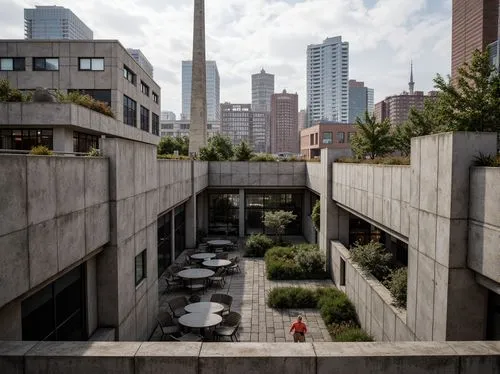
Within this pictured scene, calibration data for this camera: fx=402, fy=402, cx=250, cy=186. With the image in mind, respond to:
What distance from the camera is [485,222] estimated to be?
716cm

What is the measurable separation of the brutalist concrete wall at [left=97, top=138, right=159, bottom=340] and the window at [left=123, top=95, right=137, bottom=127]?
75.2ft

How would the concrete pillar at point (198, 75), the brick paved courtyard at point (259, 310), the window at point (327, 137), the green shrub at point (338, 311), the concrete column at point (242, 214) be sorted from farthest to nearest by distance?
the window at point (327, 137) → the concrete pillar at point (198, 75) → the concrete column at point (242, 214) → the green shrub at point (338, 311) → the brick paved courtyard at point (259, 310)

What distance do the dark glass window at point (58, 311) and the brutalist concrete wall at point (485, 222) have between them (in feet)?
26.7

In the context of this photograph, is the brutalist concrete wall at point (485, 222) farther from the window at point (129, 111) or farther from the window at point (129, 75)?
the window at point (129, 75)

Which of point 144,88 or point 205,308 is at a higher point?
point 144,88

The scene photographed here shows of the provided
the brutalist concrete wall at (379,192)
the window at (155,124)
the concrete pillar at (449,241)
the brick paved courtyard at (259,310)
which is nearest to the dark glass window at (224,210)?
the brick paved courtyard at (259,310)

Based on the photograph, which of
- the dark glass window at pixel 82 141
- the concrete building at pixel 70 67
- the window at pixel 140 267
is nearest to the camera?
the window at pixel 140 267

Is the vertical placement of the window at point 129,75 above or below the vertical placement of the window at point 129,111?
above

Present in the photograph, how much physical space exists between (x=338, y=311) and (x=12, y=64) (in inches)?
1170

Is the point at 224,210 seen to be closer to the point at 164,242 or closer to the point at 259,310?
the point at 164,242

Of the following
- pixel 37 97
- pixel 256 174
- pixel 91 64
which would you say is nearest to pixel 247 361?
pixel 37 97

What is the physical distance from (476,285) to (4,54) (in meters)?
34.2

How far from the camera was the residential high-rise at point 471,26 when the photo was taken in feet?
414

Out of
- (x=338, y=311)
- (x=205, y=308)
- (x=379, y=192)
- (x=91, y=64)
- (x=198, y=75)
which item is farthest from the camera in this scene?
(x=198, y=75)
